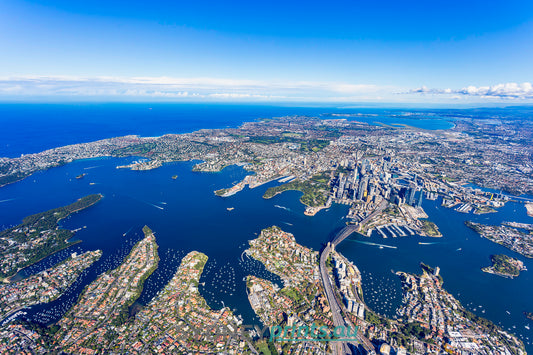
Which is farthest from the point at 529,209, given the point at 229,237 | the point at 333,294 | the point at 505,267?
the point at 229,237

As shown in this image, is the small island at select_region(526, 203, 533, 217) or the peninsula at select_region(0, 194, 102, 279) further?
the small island at select_region(526, 203, 533, 217)

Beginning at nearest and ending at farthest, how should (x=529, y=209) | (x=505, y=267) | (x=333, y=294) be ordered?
(x=333, y=294)
(x=505, y=267)
(x=529, y=209)

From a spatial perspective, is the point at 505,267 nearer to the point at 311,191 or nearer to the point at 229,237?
the point at 311,191

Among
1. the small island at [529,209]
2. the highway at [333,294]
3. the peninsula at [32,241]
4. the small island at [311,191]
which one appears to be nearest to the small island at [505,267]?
the highway at [333,294]

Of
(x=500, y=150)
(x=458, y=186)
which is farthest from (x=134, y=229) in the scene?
(x=500, y=150)

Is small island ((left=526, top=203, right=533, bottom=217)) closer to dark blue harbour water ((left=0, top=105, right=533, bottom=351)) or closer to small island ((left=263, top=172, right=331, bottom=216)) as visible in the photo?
dark blue harbour water ((left=0, top=105, right=533, bottom=351))

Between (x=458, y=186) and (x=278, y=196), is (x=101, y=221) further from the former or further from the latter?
(x=458, y=186)

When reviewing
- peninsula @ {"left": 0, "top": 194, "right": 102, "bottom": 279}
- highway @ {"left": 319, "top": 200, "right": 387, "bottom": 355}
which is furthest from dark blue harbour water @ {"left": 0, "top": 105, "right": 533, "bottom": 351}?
peninsula @ {"left": 0, "top": 194, "right": 102, "bottom": 279}
